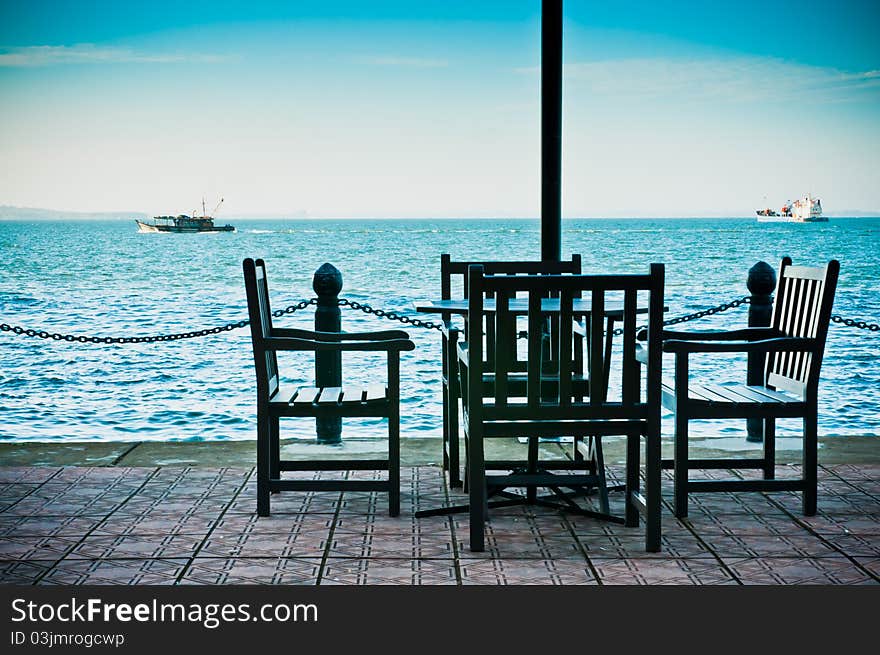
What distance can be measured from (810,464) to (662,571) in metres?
0.92

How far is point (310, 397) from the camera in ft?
12.5

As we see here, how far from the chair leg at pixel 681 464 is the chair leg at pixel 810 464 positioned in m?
0.45

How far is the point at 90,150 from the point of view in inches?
2063

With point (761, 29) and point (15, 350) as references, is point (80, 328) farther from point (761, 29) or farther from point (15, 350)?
point (761, 29)

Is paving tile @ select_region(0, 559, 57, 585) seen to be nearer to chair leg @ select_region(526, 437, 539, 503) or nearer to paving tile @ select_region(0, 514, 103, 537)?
paving tile @ select_region(0, 514, 103, 537)

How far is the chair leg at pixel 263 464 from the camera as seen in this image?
12.2 ft

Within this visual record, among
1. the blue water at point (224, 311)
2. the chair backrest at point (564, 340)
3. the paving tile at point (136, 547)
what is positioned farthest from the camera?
the blue water at point (224, 311)

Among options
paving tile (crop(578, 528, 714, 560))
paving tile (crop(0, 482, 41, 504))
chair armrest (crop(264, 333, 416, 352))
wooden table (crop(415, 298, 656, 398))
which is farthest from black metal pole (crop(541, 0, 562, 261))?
paving tile (crop(0, 482, 41, 504))

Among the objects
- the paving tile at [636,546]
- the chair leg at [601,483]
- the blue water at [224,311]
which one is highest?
the chair leg at [601,483]

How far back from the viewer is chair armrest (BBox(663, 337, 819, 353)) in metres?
3.48

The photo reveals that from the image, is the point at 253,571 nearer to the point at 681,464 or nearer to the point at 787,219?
the point at 681,464

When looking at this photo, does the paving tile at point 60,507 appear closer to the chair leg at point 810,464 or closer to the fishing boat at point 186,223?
the chair leg at point 810,464

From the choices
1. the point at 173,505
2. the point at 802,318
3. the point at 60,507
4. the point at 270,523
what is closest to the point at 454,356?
the point at 270,523

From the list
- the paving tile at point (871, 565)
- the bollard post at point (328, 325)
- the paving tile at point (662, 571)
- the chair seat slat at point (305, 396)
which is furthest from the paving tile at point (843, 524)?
the bollard post at point (328, 325)
